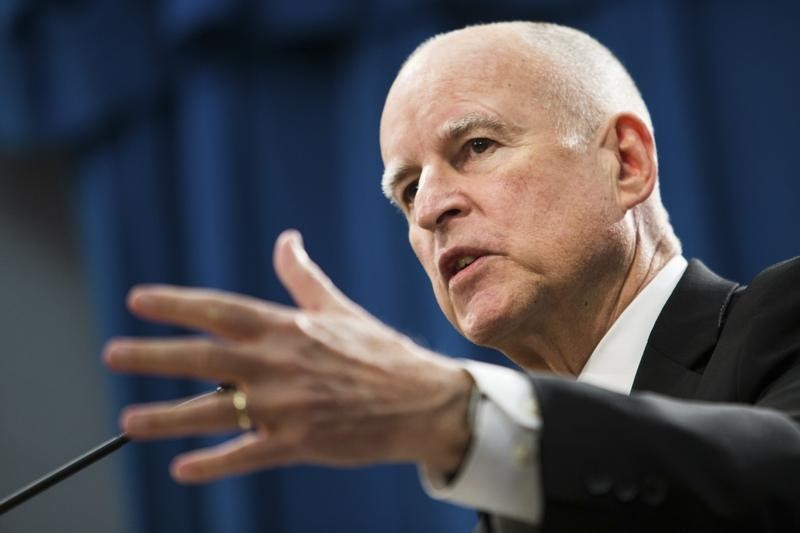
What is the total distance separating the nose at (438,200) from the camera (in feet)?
6.38

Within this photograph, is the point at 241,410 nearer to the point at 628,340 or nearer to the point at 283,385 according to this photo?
the point at 283,385

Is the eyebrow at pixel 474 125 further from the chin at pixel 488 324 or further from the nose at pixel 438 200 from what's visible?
the chin at pixel 488 324

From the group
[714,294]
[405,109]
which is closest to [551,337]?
[714,294]

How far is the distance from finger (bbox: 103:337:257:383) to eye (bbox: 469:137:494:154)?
1098 millimetres

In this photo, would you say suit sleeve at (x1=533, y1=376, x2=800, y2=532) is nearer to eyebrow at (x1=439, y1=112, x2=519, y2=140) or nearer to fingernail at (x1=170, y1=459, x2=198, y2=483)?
fingernail at (x1=170, y1=459, x2=198, y2=483)

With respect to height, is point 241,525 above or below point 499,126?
below

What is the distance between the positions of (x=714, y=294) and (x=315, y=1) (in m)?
3.02

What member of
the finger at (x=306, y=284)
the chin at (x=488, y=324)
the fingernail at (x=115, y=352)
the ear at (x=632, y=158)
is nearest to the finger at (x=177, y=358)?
the fingernail at (x=115, y=352)

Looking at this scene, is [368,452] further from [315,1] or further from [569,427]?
[315,1]

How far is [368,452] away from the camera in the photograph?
101 centimetres

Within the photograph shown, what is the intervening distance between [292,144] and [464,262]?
2.87 m

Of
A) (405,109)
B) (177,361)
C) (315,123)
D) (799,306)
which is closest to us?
(177,361)

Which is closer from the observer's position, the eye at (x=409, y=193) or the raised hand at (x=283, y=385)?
A: the raised hand at (x=283, y=385)

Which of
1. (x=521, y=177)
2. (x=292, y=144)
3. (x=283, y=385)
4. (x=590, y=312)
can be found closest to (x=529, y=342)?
(x=590, y=312)
